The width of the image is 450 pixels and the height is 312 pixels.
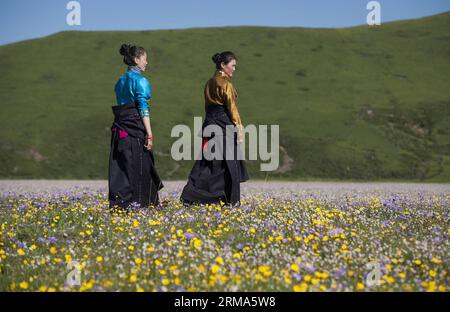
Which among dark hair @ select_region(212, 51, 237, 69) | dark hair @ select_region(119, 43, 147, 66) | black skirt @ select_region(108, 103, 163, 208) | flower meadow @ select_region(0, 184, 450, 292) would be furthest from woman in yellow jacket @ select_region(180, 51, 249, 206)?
dark hair @ select_region(119, 43, 147, 66)

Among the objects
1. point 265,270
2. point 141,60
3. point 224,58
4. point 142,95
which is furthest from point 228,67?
point 265,270

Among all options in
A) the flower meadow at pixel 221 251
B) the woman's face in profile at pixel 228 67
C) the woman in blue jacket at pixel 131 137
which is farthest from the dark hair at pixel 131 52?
the flower meadow at pixel 221 251

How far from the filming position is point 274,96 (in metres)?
47.3

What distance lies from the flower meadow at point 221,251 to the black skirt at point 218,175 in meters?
1.02

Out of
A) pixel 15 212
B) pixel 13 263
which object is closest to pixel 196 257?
pixel 13 263

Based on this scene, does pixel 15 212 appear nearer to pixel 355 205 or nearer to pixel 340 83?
pixel 355 205

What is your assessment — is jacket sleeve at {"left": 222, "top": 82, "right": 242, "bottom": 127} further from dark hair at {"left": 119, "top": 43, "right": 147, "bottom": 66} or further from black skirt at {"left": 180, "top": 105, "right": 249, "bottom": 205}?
dark hair at {"left": 119, "top": 43, "right": 147, "bottom": 66}

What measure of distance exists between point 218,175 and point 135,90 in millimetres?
2323

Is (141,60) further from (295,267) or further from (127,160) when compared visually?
(295,267)

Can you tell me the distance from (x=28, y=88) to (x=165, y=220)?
4337 cm

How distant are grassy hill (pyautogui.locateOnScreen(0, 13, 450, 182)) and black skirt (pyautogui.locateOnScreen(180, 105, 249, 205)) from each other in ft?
69.4

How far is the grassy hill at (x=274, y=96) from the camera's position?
111 feet

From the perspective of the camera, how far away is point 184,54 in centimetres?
5912

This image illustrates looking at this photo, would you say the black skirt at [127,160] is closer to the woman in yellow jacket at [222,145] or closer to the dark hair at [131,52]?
the dark hair at [131,52]
